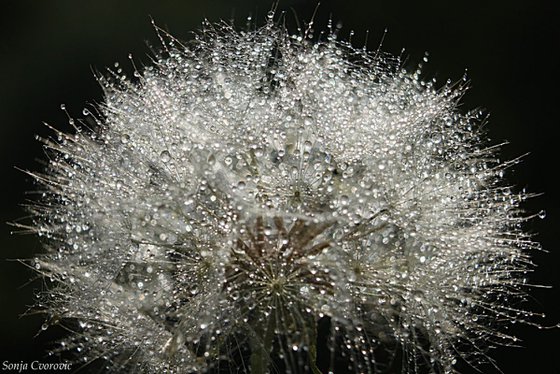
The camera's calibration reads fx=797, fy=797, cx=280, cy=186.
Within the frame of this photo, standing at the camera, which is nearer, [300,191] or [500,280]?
[300,191]

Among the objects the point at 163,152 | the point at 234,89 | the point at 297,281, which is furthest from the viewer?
the point at 234,89

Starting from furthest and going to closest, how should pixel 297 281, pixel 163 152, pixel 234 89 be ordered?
pixel 234 89 → pixel 163 152 → pixel 297 281

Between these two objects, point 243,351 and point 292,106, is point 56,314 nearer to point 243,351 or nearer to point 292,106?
point 243,351

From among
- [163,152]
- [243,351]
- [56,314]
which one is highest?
[163,152]

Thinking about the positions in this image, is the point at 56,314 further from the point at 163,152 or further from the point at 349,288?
the point at 349,288

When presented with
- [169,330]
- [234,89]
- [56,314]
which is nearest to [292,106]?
[234,89]

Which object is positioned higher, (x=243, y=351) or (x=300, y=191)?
(x=300, y=191)
